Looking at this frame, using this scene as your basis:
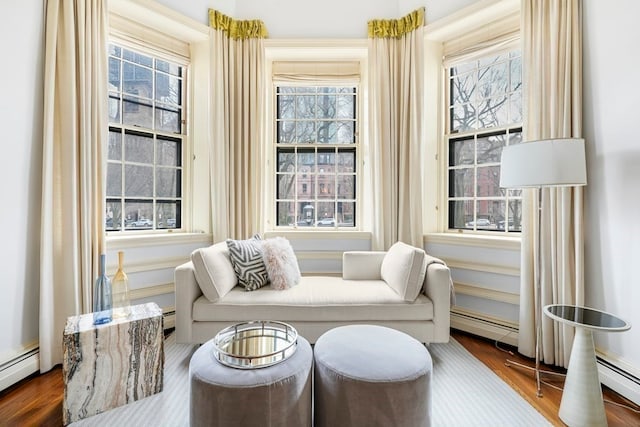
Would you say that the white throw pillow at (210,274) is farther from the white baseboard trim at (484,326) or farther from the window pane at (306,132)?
the white baseboard trim at (484,326)

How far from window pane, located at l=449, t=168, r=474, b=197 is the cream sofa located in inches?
41.8

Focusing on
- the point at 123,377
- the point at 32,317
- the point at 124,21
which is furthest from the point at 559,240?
the point at 124,21

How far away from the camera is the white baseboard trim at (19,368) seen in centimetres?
179

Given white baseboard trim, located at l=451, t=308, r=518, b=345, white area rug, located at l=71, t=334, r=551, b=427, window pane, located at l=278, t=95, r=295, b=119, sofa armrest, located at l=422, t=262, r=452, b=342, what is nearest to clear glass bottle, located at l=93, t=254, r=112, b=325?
white area rug, located at l=71, t=334, r=551, b=427

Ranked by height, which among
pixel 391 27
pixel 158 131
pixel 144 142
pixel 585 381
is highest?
pixel 391 27

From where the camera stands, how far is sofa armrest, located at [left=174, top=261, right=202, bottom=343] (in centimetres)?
212

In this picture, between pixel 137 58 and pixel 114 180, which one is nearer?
pixel 114 180

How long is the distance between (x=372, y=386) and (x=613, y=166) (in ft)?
6.39

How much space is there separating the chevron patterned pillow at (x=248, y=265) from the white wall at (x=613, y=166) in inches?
88.6

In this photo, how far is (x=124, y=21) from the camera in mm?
2613

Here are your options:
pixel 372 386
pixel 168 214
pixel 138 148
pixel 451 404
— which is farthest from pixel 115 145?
pixel 451 404

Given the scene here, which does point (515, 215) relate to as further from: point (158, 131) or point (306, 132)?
point (158, 131)

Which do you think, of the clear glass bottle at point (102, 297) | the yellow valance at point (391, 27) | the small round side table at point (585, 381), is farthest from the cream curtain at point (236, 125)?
the small round side table at point (585, 381)

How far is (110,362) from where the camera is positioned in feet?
5.35
